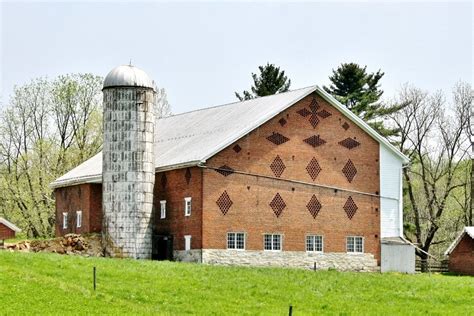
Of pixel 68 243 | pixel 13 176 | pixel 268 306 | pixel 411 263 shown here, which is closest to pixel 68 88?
pixel 13 176

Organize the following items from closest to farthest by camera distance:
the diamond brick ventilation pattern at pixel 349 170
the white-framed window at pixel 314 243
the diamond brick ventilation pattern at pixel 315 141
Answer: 1. the white-framed window at pixel 314 243
2. the diamond brick ventilation pattern at pixel 315 141
3. the diamond brick ventilation pattern at pixel 349 170

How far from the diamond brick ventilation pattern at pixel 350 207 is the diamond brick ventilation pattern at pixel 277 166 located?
4.34m

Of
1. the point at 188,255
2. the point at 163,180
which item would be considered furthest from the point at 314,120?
the point at 188,255

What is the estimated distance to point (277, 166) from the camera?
173 ft

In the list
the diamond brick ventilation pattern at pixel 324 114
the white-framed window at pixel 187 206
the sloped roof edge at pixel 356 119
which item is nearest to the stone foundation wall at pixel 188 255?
the white-framed window at pixel 187 206

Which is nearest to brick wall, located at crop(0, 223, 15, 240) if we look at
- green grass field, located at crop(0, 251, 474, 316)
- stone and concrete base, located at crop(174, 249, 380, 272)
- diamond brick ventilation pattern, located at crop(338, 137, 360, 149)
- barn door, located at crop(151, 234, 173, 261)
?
barn door, located at crop(151, 234, 173, 261)

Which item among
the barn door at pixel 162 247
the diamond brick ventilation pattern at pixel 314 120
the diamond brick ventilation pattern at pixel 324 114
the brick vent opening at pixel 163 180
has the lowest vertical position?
the barn door at pixel 162 247

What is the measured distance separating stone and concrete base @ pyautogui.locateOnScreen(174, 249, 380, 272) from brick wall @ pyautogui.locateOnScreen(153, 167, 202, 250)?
24.6 inches

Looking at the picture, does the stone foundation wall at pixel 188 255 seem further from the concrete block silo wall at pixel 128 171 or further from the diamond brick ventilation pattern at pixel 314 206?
the diamond brick ventilation pattern at pixel 314 206

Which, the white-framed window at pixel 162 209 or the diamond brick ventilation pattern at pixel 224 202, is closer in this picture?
the diamond brick ventilation pattern at pixel 224 202

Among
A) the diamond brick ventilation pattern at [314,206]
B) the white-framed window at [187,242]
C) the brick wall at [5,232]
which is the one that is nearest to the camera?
the white-framed window at [187,242]

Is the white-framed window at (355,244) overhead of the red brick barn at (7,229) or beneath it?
Result: beneath

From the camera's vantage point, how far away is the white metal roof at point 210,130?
51.9 metres

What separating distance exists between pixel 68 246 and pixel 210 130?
32.2 ft
